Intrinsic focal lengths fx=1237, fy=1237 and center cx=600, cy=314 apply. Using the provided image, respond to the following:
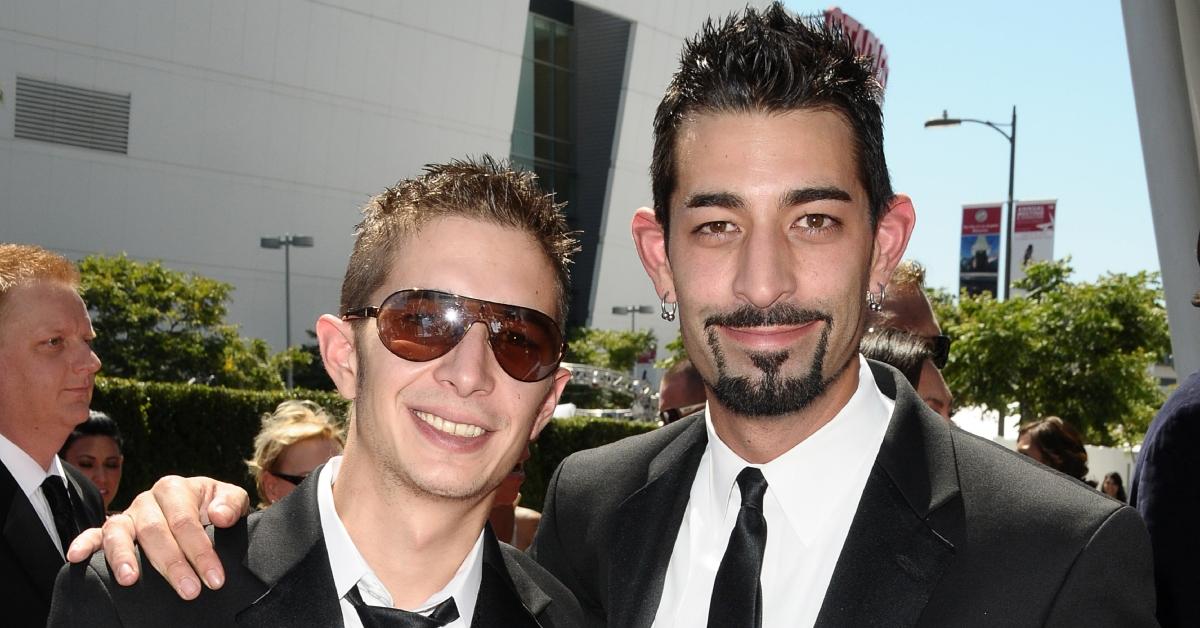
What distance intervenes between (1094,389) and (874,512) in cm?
2605

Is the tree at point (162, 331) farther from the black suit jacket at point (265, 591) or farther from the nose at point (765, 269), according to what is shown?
the nose at point (765, 269)

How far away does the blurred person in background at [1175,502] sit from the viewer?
9.31 ft

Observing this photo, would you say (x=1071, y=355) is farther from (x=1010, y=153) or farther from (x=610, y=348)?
(x=610, y=348)

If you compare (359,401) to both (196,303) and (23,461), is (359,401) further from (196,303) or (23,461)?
(196,303)

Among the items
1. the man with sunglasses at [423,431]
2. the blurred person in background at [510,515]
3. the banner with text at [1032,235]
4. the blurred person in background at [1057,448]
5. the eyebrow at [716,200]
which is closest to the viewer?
the man with sunglasses at [423,431]

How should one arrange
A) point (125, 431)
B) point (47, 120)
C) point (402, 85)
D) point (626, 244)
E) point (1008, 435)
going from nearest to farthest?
point (125, 431), point (1008, 435), point (47, 120), point (402, 85), point (626, 244)

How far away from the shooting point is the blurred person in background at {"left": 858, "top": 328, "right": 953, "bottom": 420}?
443 cm

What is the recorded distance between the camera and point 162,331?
118 ft

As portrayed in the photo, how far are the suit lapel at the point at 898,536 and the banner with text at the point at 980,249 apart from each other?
104ft

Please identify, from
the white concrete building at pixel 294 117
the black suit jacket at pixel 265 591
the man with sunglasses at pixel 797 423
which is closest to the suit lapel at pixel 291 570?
the black suit jacket at pixel 265 591

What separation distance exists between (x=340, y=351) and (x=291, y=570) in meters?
0.55

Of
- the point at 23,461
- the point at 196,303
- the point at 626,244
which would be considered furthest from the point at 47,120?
the point at 23,461

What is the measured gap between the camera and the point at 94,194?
47.3m

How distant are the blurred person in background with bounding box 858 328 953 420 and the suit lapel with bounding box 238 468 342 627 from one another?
2.31m
